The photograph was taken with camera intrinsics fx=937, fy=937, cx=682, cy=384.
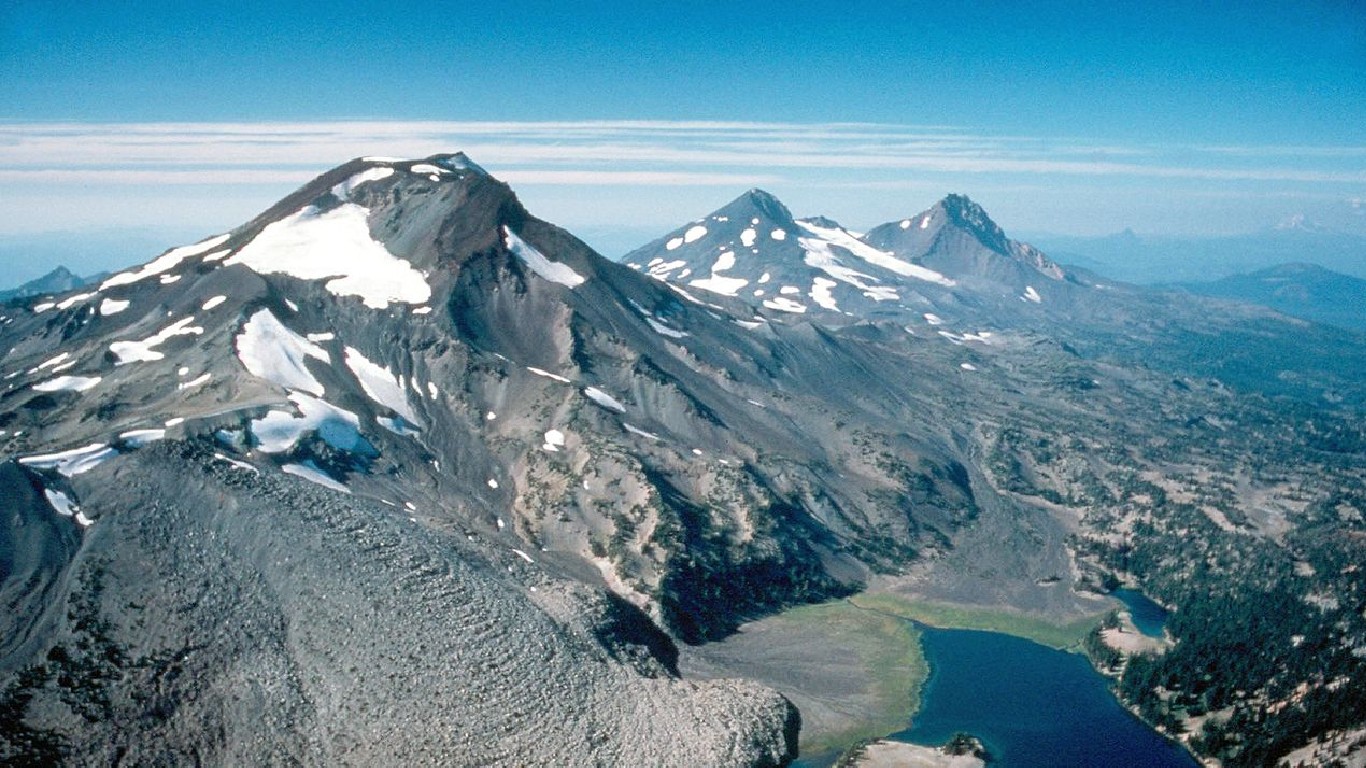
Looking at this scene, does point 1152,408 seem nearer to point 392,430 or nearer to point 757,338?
point 757,338

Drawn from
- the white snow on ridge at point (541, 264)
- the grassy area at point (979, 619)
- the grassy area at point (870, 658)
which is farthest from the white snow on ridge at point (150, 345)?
the grassy area at point (979, 619)

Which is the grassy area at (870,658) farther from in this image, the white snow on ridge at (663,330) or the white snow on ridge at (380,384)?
the white snow on ridge at (663,330)

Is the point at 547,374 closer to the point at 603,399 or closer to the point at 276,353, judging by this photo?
the point at 603,399

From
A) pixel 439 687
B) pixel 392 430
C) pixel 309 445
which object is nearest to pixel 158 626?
pixel 439 687

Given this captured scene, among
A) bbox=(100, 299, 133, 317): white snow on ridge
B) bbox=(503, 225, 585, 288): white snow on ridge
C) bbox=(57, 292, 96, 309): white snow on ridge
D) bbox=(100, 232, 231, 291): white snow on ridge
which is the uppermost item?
bbox=(503, 225, 585, 288): white snow on ridge

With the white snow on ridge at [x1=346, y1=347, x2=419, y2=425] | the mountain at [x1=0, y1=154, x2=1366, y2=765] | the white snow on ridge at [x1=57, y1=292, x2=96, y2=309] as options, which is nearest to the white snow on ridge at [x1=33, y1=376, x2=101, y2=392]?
the mountain at [x1=0, y1=154, x2=1366, y2=765]

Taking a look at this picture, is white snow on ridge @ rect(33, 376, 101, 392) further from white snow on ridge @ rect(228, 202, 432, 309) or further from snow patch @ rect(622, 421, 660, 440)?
snow patch @ rect(622, 421, 660, 440)

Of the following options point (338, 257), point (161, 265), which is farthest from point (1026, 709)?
point (161, 265)
